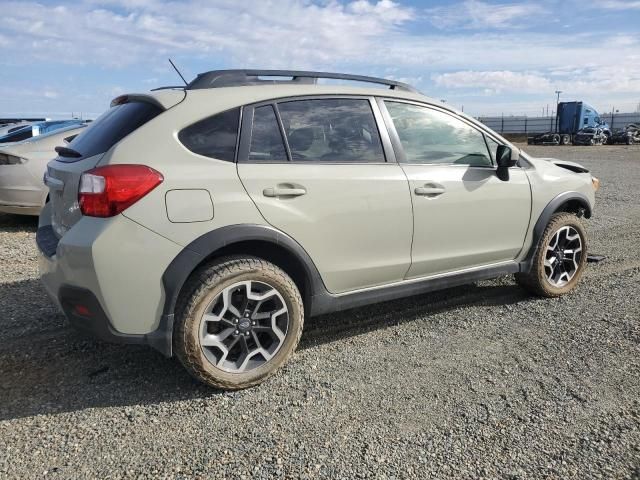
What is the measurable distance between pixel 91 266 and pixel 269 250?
1.02m

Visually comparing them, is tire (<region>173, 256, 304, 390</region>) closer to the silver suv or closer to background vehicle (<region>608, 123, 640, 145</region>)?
the silver suv

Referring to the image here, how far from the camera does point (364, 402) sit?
121 inches

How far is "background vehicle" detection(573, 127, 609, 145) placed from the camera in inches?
1550

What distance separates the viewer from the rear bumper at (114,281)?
9.14 feet

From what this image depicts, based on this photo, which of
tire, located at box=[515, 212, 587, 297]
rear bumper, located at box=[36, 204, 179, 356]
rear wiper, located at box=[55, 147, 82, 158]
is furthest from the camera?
tire, located at box=[515, 212, 587, 297]

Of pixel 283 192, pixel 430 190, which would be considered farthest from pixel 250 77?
pixel 430 190

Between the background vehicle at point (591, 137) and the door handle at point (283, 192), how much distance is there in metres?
41.5

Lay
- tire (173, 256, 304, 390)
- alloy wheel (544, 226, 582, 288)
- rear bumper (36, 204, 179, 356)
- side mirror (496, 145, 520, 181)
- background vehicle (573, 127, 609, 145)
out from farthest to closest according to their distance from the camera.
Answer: background vehicle (573, 127, 609, 145)
alloy wheel (544, 226, 582, 288)
side mirror (496, 145, 520, 181)
tire (173, 256, 304, 390)
rear bumper (36, 204, 179, 356)

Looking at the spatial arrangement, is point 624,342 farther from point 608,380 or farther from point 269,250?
point 269,250

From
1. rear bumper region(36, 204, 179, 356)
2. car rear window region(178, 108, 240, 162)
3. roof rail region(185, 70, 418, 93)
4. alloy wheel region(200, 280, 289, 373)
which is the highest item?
roof rail region(185, 70, 418, 93)

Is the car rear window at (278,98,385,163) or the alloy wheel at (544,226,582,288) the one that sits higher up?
the car rear window at (278,98,385,163)

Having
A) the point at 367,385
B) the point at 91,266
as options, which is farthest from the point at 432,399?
the point at 91,266

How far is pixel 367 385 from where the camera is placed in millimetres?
3281

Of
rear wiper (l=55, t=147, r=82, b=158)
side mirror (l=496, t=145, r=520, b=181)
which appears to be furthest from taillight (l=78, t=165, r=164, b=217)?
side mirror (l=496, t=145, r=520, b=181)
